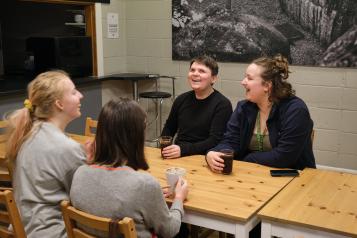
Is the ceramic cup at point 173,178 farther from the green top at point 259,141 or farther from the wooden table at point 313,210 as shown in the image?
the green top at point 259,141

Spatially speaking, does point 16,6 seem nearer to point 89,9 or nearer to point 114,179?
point 89,9

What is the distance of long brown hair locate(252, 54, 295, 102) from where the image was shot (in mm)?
2518

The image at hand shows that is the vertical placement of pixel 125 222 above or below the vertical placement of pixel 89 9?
below

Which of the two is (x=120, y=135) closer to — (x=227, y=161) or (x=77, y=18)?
(x=227, y=161)

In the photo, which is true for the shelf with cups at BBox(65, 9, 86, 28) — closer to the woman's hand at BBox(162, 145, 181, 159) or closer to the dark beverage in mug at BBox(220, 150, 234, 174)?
the woman's hand at BBox(162, 145, 181, 159)

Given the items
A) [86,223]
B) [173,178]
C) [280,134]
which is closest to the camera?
[86,223]

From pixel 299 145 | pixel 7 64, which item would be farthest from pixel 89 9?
pixel 299 145

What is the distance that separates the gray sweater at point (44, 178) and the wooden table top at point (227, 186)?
477 mm

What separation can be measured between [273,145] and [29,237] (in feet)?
4.54

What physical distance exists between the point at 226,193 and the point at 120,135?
61 centimetres

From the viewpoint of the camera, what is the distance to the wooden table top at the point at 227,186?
1767 mm

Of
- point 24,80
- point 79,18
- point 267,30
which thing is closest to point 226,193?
point 267,30

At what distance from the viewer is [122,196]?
1.53 metres

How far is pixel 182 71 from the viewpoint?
199 inches
